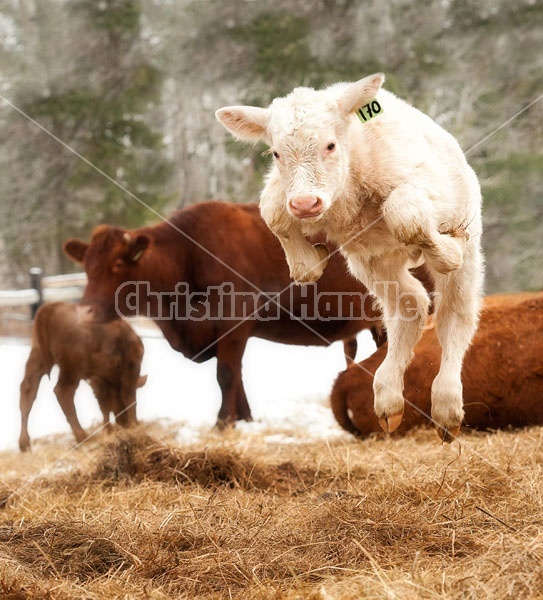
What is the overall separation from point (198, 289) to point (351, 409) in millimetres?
1573

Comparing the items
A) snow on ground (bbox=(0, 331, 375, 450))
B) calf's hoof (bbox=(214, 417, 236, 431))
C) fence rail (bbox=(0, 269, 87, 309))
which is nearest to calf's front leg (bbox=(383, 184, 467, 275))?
snow on ground (bbox=(0, 331, 375, 450))

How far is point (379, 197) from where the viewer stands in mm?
2441

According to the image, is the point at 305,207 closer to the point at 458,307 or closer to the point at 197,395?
the point at 458,307

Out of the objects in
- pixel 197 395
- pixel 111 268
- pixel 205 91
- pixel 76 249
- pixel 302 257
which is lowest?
pixel 197 395

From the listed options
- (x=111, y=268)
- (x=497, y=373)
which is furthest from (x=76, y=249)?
(x=497, y=373)

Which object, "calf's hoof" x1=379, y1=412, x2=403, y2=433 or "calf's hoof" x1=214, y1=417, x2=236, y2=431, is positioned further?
"calf's hoof" x1=214, y1=417, x2=236, y2=431

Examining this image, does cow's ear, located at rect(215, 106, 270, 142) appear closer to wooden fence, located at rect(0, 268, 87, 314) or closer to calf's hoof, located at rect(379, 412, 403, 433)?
calf's hoof, located at rect(379, 412, 403, 433)

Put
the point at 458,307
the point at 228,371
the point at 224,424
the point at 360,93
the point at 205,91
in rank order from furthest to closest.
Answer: the point at 205,91
the point at 228,371
the point at 224,424
the point at 458,307
the point at 360,93

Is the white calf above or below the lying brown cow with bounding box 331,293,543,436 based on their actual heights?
above

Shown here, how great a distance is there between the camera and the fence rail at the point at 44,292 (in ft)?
24.6

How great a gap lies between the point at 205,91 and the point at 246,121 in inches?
244

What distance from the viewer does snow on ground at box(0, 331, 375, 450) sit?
5.25 m
